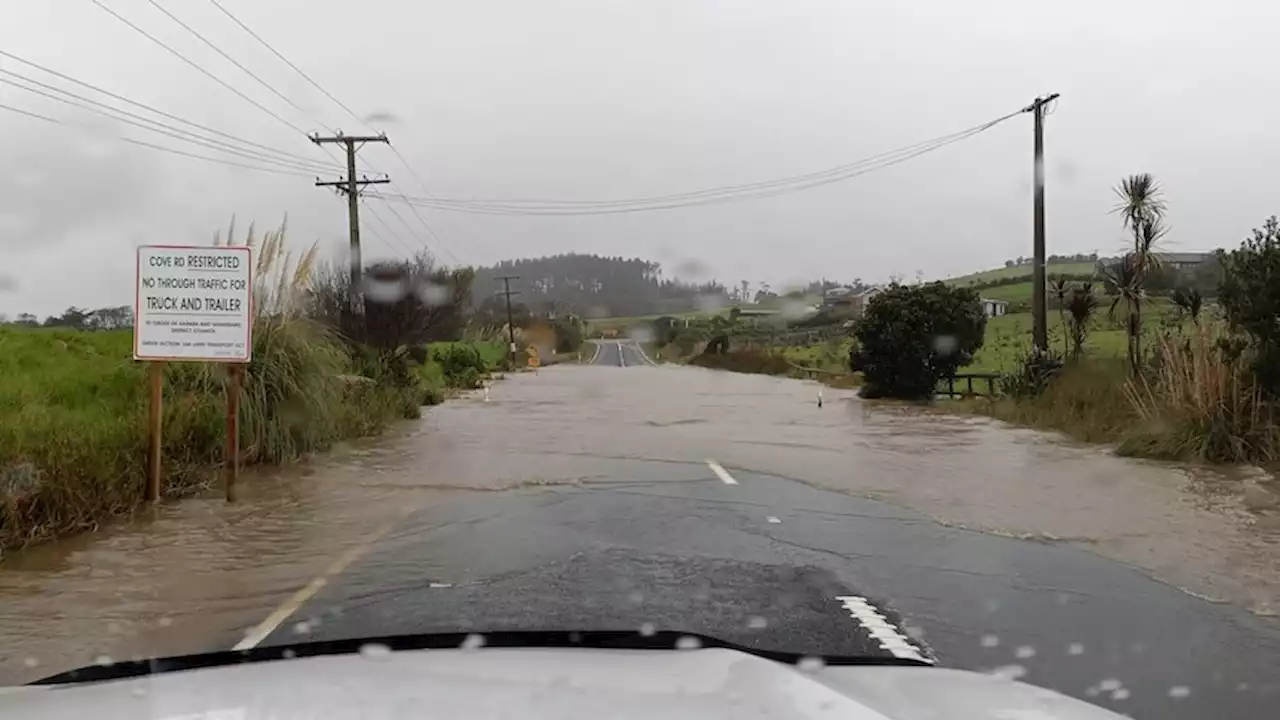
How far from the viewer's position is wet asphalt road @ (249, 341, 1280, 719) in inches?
216

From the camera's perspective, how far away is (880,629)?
19.6ft

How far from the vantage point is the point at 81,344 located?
74.6 feet

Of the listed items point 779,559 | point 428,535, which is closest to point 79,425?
point 428,535

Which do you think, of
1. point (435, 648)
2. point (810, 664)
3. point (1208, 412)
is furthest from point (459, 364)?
point (810, 664)

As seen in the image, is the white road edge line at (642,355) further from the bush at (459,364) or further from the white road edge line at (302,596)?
the white road edge line at (302,596)

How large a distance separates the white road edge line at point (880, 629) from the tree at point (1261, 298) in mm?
9513

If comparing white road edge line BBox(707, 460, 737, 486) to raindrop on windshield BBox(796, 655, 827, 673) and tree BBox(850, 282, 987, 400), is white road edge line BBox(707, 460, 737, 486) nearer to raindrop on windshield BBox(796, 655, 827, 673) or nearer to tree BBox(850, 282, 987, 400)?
raindrop on windshield BBox(796, 655, 827, 673)

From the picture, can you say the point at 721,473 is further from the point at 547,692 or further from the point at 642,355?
the point at 642,355

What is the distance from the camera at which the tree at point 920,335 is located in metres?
30.0

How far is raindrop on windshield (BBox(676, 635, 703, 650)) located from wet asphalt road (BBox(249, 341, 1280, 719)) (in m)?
1.29

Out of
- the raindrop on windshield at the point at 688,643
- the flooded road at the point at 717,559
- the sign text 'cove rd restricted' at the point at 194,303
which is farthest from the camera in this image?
the sign text 'cove rd restricted' at the point at 194,303

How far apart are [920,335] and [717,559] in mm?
23183

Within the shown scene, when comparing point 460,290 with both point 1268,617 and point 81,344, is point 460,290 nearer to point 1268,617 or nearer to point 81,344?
point 81,344

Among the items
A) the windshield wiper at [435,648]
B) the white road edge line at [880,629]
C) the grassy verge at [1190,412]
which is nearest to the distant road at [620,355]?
the grassy verge at [1190,412]
